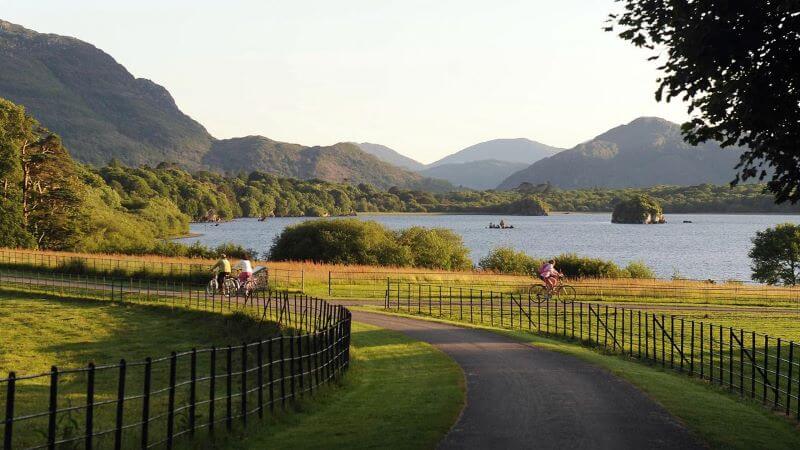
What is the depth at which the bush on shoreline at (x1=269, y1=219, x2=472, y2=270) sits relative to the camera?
77062 mm

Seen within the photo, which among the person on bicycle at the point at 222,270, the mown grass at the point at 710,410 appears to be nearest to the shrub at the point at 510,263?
the person on bicycle at the point at 222,270

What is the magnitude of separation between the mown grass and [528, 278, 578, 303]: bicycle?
61.5 ft

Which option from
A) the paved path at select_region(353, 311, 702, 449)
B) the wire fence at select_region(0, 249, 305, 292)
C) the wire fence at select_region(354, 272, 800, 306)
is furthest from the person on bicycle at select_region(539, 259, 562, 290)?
the paved path at select_region(353, 311, 702, 449)

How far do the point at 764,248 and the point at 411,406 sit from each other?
2963 inches

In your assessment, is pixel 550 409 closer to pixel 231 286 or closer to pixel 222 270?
pixel 222 270

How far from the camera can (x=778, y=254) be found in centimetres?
8381

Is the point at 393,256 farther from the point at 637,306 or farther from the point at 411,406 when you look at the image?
the point at 411,406

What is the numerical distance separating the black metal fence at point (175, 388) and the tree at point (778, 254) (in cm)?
5619

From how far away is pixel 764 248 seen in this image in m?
84.5

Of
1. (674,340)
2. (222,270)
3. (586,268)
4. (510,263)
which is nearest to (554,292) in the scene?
(674,340)

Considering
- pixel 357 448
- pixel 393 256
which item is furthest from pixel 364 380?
pixel 393 256

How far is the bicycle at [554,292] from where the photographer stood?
156 feet

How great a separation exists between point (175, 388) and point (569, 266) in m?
57.9

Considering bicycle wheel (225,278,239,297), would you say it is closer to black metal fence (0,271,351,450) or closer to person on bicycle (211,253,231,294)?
person on bicycle (211,253,231,294)
